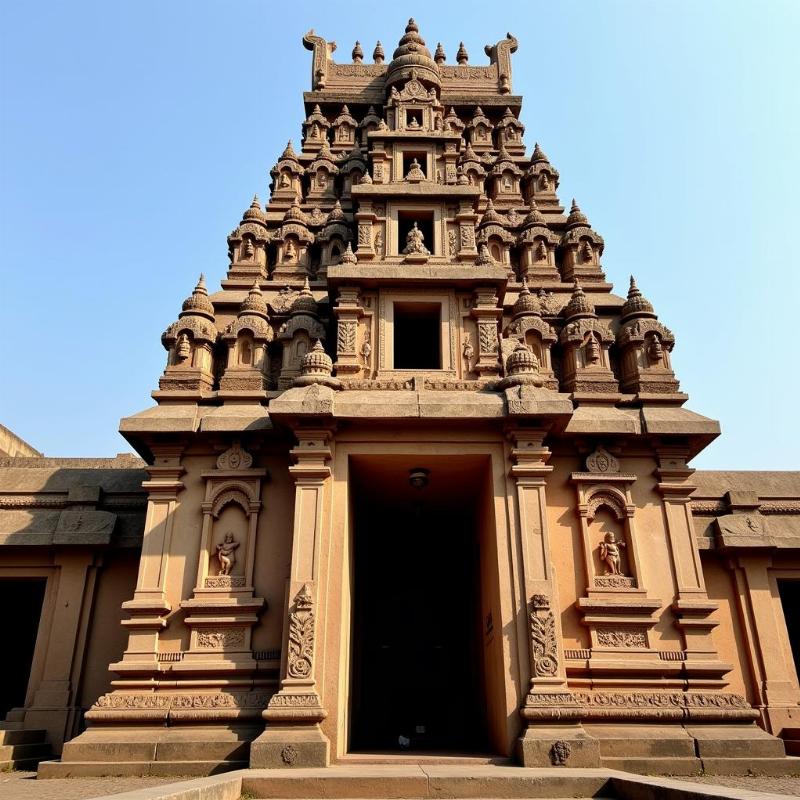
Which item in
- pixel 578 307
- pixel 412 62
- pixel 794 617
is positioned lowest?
pixel 794 617

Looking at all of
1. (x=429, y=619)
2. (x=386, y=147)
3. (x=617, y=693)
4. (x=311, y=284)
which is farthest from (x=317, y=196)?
(x=617, y=693)

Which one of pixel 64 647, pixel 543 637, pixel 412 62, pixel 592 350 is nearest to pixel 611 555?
pixel 543 637

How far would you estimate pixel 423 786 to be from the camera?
884cm

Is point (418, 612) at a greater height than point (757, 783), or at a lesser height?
greater

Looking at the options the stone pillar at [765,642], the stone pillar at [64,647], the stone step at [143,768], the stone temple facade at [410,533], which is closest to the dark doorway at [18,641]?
the stone temple facade at [410,533]

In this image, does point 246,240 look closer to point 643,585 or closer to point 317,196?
point 317,196

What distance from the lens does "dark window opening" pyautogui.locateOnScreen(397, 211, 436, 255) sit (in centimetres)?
1688

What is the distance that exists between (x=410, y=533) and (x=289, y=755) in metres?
7.34

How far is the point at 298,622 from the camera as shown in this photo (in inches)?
420

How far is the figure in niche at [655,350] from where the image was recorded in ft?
49.0

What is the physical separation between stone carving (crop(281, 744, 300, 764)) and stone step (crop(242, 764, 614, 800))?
677 mm

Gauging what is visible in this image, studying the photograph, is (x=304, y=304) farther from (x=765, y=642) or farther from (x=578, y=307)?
(x=765, y=642)

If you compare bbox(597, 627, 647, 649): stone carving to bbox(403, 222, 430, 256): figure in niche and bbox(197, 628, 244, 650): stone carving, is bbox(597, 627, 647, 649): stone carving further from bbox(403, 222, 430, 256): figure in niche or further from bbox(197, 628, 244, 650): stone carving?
bbox(403, 222, 430, 256): figure in niche

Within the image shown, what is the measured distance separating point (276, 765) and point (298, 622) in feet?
6.53
